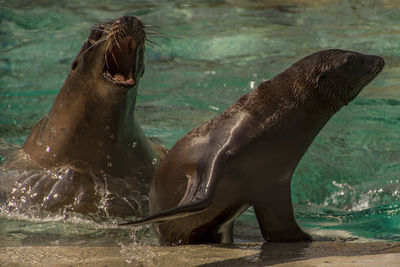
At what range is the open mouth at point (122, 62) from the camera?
15.4ft

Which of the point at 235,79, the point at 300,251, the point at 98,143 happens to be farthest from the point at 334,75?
the point at 235,79

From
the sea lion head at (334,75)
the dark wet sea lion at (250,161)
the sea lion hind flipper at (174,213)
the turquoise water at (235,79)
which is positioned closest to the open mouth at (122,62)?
the turquoise water at (235,79)

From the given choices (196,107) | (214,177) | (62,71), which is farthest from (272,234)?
(62,71)

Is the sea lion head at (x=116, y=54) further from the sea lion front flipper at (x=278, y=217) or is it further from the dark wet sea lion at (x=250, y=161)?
the sea lion front flipper at (x=278, y=217)

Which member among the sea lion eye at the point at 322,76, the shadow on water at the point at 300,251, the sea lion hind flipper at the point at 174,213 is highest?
the sea lion eye at the point at 322,76

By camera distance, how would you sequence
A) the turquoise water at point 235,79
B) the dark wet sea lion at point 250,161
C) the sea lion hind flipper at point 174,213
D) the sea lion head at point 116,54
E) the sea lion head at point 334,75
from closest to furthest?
the sea lion hind flipper at point 174,213 → the dark wet sea lion at point 250,161 → the sea lion head at point 334,75 → the sea lion head at point 116,54 → the turquoise water at point 235,79

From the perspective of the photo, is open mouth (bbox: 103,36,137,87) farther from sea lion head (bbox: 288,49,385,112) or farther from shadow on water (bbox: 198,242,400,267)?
shadow on water (bbox: 198,242,400,267)

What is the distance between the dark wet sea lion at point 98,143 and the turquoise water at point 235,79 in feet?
0.72

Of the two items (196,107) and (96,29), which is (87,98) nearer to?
(96,29)

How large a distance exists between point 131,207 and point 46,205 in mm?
531

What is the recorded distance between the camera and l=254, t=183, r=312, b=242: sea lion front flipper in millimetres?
3902

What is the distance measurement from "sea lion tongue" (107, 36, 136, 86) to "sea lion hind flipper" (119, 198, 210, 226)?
4.64ft

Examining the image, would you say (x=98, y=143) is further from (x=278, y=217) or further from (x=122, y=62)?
(x=278, y=217)

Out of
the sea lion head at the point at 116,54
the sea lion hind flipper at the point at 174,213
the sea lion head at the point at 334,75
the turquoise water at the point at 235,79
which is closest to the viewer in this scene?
the sea lion hind flipper at the point at 174,213
